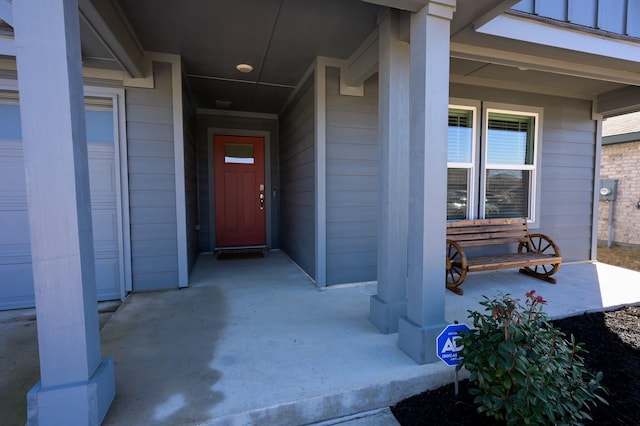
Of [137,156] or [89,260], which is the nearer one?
[89,260]

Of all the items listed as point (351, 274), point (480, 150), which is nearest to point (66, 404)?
point (351, 274)

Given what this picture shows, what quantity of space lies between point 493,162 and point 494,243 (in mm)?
1092

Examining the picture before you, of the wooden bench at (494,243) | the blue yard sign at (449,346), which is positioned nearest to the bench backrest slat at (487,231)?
the wooden bench at (494,243)

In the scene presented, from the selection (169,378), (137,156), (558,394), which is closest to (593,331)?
(558,394)

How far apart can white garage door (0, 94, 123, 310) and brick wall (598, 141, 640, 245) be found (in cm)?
985

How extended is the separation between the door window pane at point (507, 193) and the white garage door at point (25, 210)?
4.43 m

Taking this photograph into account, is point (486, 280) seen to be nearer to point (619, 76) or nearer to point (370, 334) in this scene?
point (370, 334)

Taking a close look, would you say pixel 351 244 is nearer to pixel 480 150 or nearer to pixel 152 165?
pixel 480 150

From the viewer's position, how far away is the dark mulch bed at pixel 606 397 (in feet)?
5.17

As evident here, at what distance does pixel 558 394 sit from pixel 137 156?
3.69 m

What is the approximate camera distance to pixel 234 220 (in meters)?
5.46

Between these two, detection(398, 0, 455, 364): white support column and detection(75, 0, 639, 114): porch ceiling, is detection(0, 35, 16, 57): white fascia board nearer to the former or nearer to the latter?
detection(75, 0, 639, 114): porch ceiling

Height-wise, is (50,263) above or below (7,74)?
below

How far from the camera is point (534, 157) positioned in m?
4.23
